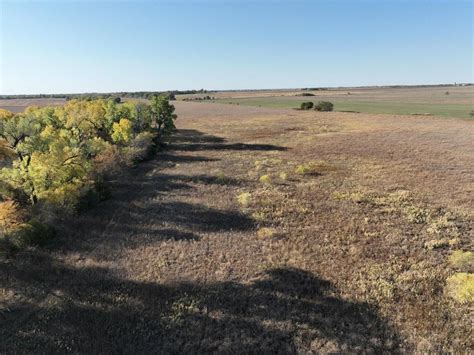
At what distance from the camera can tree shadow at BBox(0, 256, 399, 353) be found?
14453mm

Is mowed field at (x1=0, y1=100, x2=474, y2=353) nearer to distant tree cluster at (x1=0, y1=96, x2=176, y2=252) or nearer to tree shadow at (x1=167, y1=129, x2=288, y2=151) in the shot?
distant tree cluster at (x1=0, y1=96, x2=176, y2=252)

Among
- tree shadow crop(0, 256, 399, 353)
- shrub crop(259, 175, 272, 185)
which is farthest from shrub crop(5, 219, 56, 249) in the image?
shrub crop(259, 175, 272, 185)

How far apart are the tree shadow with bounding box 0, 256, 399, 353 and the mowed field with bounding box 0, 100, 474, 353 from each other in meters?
0.06

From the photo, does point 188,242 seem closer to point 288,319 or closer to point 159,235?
point 159,235

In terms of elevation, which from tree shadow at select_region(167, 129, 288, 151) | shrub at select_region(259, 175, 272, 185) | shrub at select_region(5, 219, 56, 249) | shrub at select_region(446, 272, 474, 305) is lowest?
shrub at select_region(446, 272, 474, 305)

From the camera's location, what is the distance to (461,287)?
1769 centimetres

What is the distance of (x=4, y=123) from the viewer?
32.3 m

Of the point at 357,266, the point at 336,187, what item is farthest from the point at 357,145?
the point at 357,266

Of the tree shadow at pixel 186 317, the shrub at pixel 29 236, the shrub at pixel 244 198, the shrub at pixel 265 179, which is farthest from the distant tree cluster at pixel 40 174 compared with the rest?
the shrub at pixel 265 179

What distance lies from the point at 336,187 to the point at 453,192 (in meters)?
11.2

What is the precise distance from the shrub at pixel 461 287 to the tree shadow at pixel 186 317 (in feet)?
15.1

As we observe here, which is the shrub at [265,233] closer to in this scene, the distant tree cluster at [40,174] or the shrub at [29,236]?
the shrub at [29,236]

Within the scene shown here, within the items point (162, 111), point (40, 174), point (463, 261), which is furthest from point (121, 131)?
point (463, 261)

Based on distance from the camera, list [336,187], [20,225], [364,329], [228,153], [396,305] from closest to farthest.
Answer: [364,329]
[396,305]
[20,225]
[336,187]
[228,153]
